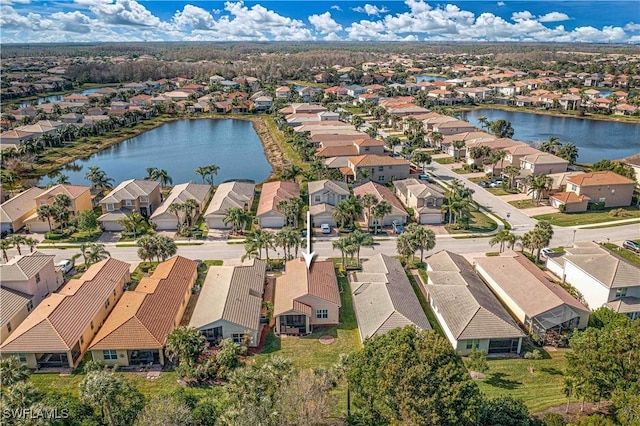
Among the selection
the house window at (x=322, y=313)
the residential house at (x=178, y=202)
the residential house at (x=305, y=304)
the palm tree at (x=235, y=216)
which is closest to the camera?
→ the residential house at (x=305, y=304)

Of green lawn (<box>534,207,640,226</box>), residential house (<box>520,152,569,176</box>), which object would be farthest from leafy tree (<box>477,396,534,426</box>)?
residential house (<box>520,152,569,176</box>)

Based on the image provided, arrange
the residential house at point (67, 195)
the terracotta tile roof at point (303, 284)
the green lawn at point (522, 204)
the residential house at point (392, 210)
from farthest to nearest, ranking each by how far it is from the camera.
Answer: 1. the green lawn at point (522, 204)
2. the residential house at point (392, 210)
3. the residential house at point (67, 195)
4. the terracotta tile roof at point (303, 284)

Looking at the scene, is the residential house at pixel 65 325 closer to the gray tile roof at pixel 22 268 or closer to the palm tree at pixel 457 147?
the gray tile roof at pixel 22 268

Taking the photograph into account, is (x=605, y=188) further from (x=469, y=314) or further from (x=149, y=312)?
(x=149, y=312)

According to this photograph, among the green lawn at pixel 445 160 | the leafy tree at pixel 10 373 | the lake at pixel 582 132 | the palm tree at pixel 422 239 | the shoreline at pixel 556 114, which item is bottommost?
the leafy tree at pixel 10 373

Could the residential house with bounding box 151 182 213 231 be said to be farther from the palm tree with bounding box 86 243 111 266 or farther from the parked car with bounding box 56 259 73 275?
the parked car with bounding box 56 259 73 275

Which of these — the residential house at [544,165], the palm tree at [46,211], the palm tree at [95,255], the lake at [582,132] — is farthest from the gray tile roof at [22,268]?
the lake at [582,132]

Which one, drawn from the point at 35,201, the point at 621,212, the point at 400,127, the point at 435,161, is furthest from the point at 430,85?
the point at 35,201
